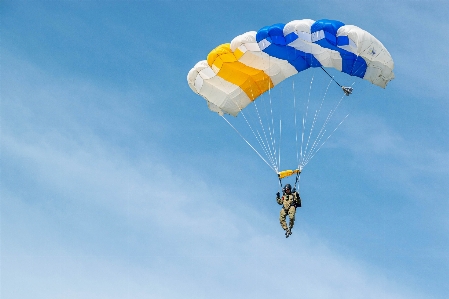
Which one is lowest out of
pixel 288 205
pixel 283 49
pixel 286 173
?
pixel 288 205

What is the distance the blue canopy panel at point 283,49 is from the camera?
89.6 ft

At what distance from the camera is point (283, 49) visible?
28516 mm

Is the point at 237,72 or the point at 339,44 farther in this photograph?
the point at 237,72

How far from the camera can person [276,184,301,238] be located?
2677cm

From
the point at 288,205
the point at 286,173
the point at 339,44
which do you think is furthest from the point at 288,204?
the point at 339,44

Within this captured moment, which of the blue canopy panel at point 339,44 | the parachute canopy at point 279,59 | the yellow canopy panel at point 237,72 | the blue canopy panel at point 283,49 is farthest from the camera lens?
the yellow canopy panel at point 237,72

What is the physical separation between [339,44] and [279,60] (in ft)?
9.58

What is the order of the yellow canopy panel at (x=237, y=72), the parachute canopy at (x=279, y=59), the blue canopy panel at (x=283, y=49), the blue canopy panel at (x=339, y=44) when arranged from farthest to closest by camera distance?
the yellow canopy panel at (x=237, y=72) < the blue canopy panel at (x=283, y=49) < the parachute canopy at (x=279, y=59) < the blue canopy panel at (x=339, y=44)

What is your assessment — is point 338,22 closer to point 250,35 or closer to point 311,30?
point 311,30

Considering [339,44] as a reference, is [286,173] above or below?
below

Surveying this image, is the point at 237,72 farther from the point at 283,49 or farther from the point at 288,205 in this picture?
the point at 288,205

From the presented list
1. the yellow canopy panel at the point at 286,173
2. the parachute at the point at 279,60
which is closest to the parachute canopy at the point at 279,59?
the parachute at the point at 279,60

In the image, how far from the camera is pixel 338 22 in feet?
87.1

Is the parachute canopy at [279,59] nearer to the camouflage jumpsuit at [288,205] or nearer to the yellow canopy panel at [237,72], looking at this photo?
the yellow canopy panel at [237,72]
